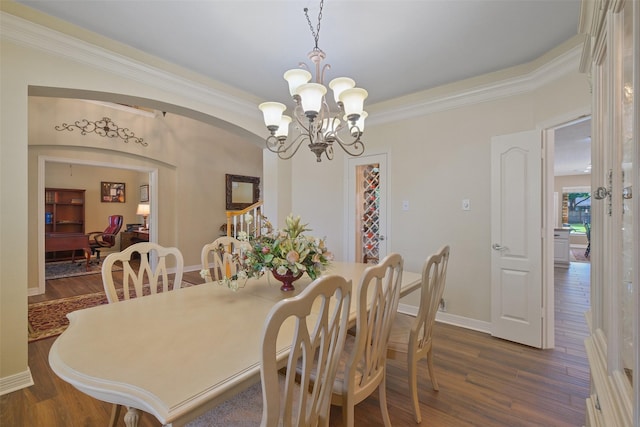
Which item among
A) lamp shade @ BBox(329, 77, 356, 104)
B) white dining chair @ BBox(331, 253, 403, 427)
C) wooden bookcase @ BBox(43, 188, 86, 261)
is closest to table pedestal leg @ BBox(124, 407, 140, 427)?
white dining chair @ BBox(331, 253, 403, 427)

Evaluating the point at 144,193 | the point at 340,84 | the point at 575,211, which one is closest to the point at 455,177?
the point at 340,84

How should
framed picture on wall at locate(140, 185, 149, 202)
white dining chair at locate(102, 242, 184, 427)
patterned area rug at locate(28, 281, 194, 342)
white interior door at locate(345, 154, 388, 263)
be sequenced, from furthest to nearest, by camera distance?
framed picture on wall at locate(140, 185, 149, 202) < white interior door at locate(345, 154, 388, 263) < patterned area rug at locate(28, 281, 194, 342) < white dining chair at locate(102, 242, 184, 427)

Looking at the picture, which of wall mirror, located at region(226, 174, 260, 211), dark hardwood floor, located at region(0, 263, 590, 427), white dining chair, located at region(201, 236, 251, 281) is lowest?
dark hardwood floor, located at region(0, 263, 590, 427)

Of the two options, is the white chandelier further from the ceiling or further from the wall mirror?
the wall mirror

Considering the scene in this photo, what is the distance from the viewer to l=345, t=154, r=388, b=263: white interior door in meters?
3.71

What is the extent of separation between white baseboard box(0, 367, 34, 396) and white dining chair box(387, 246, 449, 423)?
2.54 meters

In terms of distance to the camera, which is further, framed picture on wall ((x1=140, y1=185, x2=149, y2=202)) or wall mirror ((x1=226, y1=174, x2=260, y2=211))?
framed picture on wall ((x1=140, y1=185, x2=149, y2=202))

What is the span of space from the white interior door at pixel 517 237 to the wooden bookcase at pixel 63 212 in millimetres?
8972

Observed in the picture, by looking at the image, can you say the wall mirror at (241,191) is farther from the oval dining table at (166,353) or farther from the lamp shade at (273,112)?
the oval dining table at (166,353)

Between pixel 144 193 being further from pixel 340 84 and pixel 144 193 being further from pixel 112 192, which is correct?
pixel 340 84

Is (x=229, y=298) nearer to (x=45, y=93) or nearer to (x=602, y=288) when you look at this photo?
(x=602, y=288)

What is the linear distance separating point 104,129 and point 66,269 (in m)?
3.34

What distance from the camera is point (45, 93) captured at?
2219 millimetres

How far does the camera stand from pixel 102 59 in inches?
90.7
